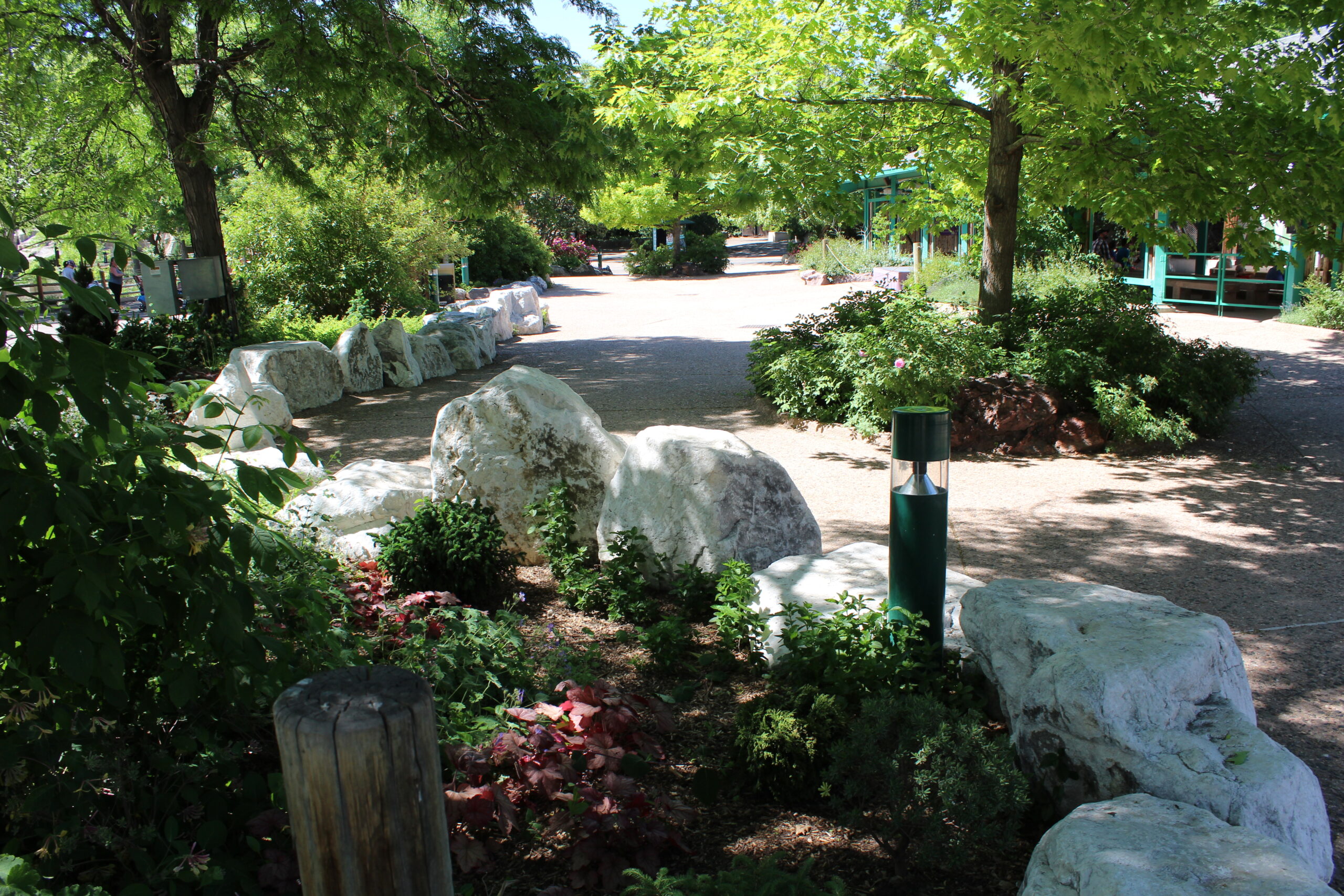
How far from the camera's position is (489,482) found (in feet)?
18.2

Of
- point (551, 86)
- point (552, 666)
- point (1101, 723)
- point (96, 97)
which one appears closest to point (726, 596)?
point (552, 666)

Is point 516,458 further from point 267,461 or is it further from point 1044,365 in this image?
point 1044,365

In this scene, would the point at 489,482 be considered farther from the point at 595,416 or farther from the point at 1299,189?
the point at 1299,189

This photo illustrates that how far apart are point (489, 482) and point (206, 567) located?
3462mm

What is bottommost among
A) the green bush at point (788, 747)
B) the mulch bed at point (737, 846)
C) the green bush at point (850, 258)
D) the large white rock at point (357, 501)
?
the mulch bed at point (737, 846)

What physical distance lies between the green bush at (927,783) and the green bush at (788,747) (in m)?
0.19

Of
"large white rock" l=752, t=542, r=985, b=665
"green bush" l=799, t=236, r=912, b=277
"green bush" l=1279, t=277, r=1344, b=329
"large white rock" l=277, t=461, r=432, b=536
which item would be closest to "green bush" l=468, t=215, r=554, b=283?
"green bush" l=799, t=236, r=912, b=277

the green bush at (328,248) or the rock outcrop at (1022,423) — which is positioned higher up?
the green bush at (328,248)

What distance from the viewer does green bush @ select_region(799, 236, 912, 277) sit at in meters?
27.6

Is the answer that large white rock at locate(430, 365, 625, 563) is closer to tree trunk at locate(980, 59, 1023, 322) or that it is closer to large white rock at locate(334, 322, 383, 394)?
tree trunk at locate(980, 59, 1023, 322)

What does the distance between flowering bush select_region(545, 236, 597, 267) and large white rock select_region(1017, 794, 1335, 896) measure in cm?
3261

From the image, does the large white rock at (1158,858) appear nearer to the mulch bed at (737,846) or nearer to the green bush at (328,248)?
the mulch bed at (737,846)

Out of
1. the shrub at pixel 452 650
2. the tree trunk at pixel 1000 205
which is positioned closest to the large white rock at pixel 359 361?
the tree trunk at pixel 1000 205

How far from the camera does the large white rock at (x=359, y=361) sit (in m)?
11.7
